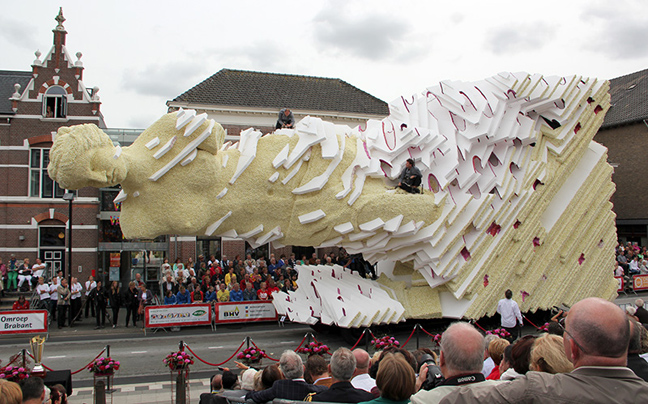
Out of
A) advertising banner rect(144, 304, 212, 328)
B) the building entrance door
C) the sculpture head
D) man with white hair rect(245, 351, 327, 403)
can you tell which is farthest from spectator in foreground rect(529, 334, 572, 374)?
the building entrance door

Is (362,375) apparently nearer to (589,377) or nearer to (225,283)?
(589,377)

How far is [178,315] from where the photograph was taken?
52.3 feet

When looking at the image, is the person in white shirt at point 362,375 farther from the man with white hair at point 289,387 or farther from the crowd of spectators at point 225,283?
the crowd of spectators at point 225,283

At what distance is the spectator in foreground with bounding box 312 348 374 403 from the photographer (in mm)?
4285

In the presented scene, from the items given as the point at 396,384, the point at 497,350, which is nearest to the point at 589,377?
the point at 396,384

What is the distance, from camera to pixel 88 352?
13516 mm

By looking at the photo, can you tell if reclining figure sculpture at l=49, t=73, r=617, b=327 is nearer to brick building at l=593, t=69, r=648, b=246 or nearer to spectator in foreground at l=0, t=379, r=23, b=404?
spectator in foreground at l=0, t=379, r=23, b=404

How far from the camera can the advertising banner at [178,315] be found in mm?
15727

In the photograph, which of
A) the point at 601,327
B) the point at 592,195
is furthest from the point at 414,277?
the point at 601,327

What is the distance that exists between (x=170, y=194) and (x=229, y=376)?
578 cm

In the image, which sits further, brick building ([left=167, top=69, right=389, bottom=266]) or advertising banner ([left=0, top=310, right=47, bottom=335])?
brick building ([left=167, top=69, right=389, bottom=266])

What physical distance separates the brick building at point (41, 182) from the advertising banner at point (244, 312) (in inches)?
357

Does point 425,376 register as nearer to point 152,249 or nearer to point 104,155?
point 104,155

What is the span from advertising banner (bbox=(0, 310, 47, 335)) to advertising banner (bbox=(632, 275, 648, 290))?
2269 centimetres
